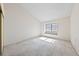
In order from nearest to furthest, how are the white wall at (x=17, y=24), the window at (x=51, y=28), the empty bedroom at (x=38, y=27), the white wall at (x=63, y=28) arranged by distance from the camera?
the empty bedroom at (x=38, y=27), the white wall at (x=17, y=24), the white wall at (x=63, y=28), the window at (x=51, y=28)

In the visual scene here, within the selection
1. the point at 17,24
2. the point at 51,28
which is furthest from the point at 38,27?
the point at 17,24

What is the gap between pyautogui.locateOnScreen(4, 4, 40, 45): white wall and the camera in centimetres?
408

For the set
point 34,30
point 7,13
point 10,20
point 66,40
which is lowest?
point 66,40

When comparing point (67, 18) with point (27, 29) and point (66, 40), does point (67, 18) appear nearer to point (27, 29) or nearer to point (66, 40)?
point (66, 40)

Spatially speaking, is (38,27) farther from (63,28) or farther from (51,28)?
(63,28)

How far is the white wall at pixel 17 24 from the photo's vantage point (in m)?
4.08

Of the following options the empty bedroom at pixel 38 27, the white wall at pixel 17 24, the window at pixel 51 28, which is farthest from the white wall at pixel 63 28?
the white wall at pixel 17 24

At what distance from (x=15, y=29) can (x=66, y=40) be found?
89.1 inches

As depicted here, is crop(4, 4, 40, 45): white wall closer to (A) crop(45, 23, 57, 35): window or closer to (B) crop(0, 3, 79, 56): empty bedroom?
(B) crop(0, 3, 79, 56): empty bedroom

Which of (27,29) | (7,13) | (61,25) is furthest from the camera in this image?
(27,29)

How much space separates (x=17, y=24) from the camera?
4672mm

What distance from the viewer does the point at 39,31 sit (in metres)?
6.16

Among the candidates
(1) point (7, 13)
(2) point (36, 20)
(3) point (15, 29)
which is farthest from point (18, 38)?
(2) point (36, 20)

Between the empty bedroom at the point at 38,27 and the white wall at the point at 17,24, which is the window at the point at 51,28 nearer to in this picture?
the empty bedroom at the point at 38,27
